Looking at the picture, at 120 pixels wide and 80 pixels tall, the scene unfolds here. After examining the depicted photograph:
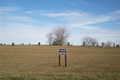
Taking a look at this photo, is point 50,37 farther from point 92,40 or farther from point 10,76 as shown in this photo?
point 10,76

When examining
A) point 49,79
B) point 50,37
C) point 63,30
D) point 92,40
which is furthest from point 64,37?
point 49,79

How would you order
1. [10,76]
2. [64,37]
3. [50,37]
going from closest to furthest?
[10,76] < [64,37] < [50,37]

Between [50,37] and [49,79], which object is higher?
[50,37]

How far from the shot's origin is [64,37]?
76.0m

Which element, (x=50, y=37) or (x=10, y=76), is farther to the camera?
(x=50, y=37)

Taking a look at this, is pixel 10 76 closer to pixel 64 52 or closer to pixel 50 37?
pixel 64 52

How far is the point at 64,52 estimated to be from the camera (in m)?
11.7

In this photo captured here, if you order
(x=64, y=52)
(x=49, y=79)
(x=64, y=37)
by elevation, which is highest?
(x=64, y=37)

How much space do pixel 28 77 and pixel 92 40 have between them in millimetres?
100564

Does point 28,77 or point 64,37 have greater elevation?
point 64,37

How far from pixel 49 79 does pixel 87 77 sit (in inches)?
86.8

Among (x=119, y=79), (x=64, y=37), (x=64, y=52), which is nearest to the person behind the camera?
(x=119, y=79)

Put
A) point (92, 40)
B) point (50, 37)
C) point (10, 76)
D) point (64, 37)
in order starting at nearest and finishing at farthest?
point (10, 76) < point (64, 37) < point (50, 37) < point (92, 40)

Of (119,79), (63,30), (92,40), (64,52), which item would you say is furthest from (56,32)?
(119,79)
